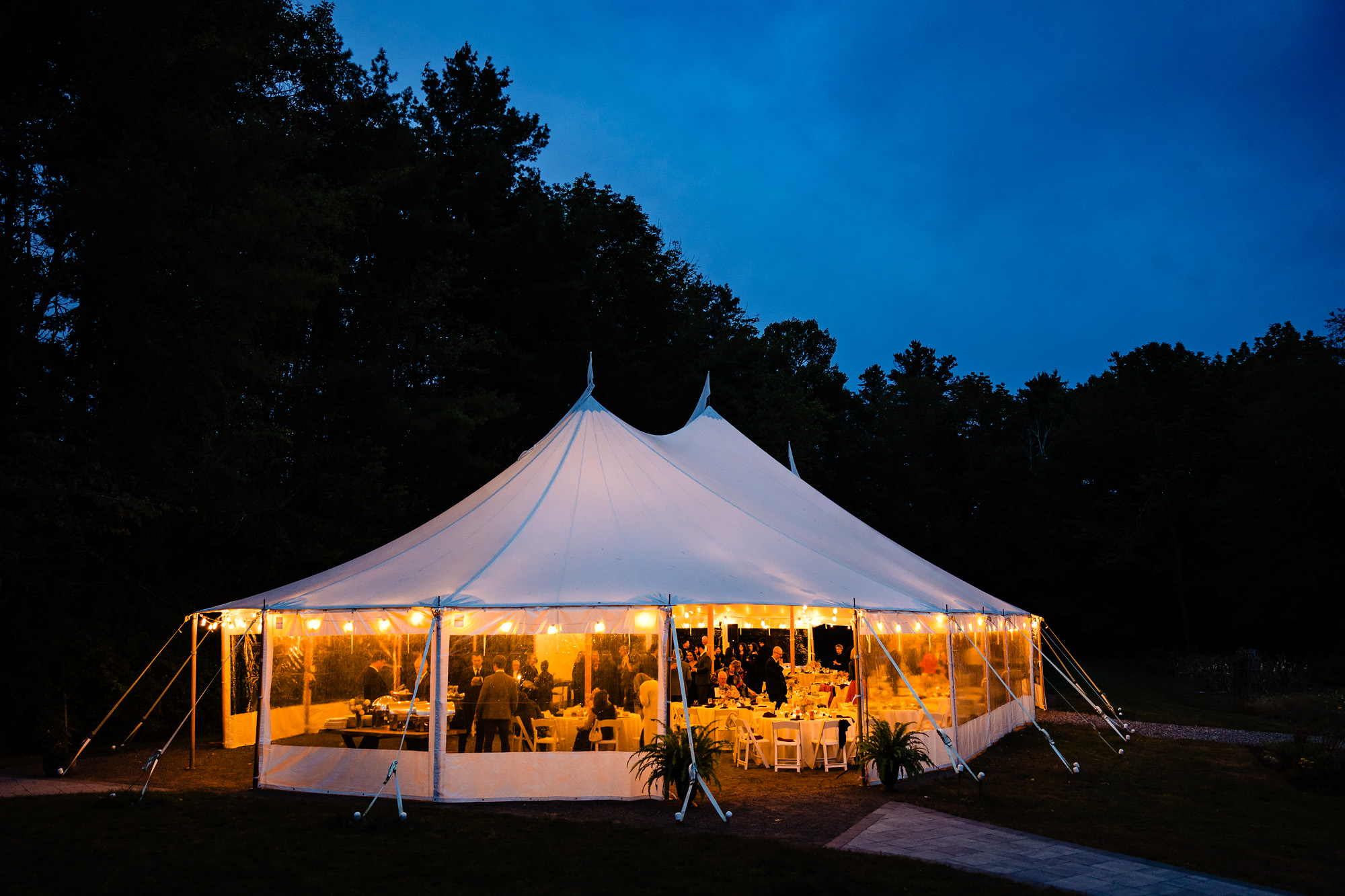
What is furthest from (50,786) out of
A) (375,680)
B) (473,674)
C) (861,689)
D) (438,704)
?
(861,689)

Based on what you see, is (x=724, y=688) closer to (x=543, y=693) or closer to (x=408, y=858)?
(x=543, y=693)

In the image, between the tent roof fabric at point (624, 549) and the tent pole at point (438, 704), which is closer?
the tent pole at point (438, 704)

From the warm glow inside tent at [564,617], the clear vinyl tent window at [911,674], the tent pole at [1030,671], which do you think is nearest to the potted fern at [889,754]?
the warm glow inside tent at [564,617]

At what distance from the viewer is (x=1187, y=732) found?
44.0 ft

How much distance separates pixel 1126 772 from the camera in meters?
9.93

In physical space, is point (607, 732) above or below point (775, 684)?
below

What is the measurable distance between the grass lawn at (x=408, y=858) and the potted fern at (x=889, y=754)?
245cm

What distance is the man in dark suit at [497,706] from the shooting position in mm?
8500

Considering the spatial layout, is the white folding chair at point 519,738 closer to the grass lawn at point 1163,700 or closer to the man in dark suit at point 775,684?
the man in dark suit at point 775,684

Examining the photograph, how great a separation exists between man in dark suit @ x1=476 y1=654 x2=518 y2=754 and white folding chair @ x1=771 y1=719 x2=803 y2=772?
123 inches

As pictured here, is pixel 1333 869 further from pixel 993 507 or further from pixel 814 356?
pixel 814 356

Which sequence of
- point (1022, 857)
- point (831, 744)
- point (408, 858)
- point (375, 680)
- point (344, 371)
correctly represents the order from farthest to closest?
point (344, 371) → point (831, 744) → point (375, 680) → point (408, 858) → point (1022, 857)

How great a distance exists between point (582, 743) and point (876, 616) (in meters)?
3.17

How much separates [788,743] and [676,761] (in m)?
2.62
